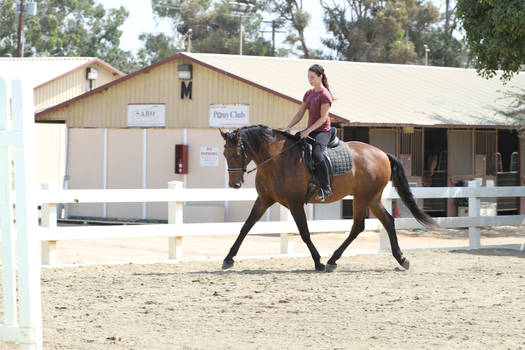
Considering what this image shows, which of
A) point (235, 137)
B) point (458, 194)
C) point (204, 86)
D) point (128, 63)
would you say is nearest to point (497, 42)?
point (458, 194)

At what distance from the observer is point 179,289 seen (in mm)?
9430

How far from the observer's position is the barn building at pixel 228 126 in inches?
870

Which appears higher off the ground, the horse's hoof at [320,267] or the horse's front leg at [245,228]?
the horse's front leg at [245,228]

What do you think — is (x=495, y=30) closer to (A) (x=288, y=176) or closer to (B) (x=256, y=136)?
(A) (x=288, y=176)

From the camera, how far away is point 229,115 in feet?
73.0

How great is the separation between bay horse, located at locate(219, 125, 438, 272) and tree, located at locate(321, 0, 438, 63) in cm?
4101

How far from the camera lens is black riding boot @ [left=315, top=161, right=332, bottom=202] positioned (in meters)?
11.1

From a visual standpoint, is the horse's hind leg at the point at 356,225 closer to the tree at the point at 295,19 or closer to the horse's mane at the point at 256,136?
the horse's mane at the point at 256,136

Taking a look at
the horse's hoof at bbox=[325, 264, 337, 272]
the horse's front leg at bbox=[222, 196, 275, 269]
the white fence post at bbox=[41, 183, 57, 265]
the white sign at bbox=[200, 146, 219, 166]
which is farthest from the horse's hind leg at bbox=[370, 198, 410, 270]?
the white sign at bbox=[200, 146, 219, 166]

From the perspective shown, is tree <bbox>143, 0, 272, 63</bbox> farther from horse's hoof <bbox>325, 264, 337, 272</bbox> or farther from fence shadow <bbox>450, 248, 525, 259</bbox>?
horse's hoof <bbox>325, 264, 337, 272</bbox>

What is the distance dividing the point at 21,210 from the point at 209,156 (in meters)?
18.2

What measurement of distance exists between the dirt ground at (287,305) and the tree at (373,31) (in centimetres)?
4041

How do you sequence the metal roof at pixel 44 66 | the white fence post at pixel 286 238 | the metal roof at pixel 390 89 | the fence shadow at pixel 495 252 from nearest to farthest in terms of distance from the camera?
the white fence post at pixel 286 238 < the fence shadow at pixel 495 252 < the metal roof at pixel 390 89 < the metal roof at pixel 44 66

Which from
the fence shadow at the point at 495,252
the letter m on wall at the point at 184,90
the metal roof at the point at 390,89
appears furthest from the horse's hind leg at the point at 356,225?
the letter m on wall at the point at 184,90
